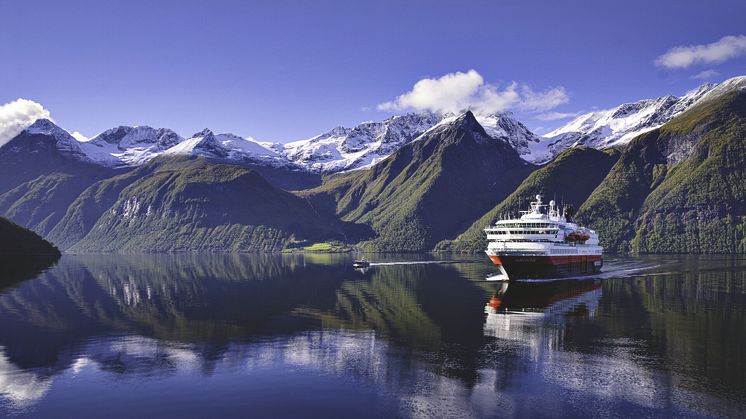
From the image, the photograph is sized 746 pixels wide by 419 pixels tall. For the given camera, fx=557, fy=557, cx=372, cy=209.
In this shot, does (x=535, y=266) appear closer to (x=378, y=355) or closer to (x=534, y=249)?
(x=534, y=249)

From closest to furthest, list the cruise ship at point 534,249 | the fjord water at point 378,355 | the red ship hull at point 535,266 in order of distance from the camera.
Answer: the fjord water at point 378,355 < the red ship hull at point 535,266 < the cruise ship at point 534,249

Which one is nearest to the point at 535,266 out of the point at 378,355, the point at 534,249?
the point at 534,249

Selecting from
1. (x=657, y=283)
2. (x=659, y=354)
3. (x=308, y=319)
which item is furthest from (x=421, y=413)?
(x=657, y=283)

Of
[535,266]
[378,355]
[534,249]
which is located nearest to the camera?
[378,355]

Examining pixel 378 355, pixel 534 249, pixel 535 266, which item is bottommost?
pixel 378 355

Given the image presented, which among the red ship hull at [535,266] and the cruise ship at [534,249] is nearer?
the red ship hull at [535,266]

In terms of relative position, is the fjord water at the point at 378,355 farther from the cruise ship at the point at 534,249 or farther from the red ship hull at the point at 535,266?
the cruise ship at the point at 534,249

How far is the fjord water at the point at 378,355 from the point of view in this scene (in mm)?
54125

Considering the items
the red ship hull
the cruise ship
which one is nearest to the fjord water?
the red ship hull

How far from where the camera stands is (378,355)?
72500mm

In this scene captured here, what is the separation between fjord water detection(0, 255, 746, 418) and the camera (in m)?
54.1

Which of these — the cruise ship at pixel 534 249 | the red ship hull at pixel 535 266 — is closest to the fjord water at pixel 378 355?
the red ship hull at pixel 535 266

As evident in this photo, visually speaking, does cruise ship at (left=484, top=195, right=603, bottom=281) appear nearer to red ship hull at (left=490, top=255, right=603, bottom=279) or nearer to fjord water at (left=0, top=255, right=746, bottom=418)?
red ship hull at (left=490, top=255, right=603, bottom=279)

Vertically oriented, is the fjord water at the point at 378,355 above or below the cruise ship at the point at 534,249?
below
